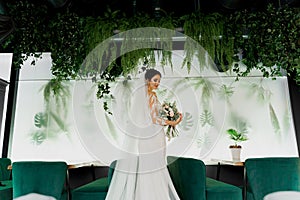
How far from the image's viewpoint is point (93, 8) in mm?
2984

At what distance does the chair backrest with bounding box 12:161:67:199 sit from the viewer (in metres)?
1.85

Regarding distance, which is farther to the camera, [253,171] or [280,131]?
[280,131]

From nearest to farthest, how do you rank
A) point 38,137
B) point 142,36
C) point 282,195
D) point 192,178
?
point 282,195
point 192,178
point 142,36
point 38,137

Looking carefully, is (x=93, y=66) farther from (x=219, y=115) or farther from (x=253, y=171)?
(x=219, y=115)

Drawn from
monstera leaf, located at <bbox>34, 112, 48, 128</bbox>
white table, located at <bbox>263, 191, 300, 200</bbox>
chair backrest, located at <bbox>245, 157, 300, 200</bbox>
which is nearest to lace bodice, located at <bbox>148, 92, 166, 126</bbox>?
chair backrest, located at <bbox>245, 157, 300, 200</bbox>

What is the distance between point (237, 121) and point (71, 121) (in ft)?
8.17

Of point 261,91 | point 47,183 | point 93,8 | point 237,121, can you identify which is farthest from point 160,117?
point 261,91

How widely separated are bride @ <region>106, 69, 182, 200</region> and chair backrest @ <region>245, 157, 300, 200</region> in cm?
58

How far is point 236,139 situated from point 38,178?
7.90ft

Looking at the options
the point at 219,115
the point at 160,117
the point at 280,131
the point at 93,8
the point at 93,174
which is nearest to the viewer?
the point at 160,117

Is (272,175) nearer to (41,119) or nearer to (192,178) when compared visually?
(192,178)

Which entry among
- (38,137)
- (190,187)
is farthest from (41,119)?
(190,187)

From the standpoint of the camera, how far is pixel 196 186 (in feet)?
5.95

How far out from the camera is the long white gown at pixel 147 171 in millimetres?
1807
